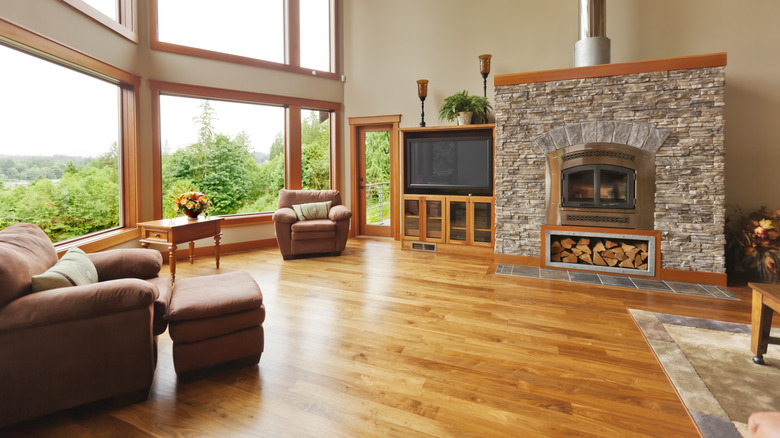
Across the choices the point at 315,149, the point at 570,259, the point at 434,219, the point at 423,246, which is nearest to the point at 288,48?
the point at 315,149

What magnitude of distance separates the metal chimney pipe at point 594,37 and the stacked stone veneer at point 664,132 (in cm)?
33

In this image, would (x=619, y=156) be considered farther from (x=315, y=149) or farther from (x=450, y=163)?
(x=315, y=149)

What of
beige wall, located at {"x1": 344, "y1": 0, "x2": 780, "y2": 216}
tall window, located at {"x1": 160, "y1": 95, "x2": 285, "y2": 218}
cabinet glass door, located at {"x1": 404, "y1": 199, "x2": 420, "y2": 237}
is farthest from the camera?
cabinet glass door, located at {"x1": 404, "y1": 199, "x2": 420, "y2": 237}

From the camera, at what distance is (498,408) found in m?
1.92

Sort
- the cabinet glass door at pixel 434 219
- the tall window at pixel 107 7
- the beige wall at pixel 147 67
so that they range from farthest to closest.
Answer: the cabinet glass door at pixel 434 219 → the tall window at pixel 107 7 → the beige wall at pixel 147 67

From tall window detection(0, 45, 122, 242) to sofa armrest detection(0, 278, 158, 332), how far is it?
207 centimetres

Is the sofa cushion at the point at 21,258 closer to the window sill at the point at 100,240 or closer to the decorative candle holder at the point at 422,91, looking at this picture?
the window sill at the point at 100,240

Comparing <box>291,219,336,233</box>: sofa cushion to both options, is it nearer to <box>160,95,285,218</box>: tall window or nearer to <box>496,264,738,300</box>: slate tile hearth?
<box>160,95,285,218</box>: tall window

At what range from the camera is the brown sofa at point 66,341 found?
5.56 feet

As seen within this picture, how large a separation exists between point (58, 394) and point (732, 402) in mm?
3178

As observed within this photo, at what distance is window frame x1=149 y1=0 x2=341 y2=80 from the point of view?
492 cm

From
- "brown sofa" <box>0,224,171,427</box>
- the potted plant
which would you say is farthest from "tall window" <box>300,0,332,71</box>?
"brown sofa" <box>0,224,171,427</box>

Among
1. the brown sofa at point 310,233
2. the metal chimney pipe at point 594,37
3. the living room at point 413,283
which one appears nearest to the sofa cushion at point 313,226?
the brown sofa at point 310,233

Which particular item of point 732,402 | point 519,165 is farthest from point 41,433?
point 519,165
